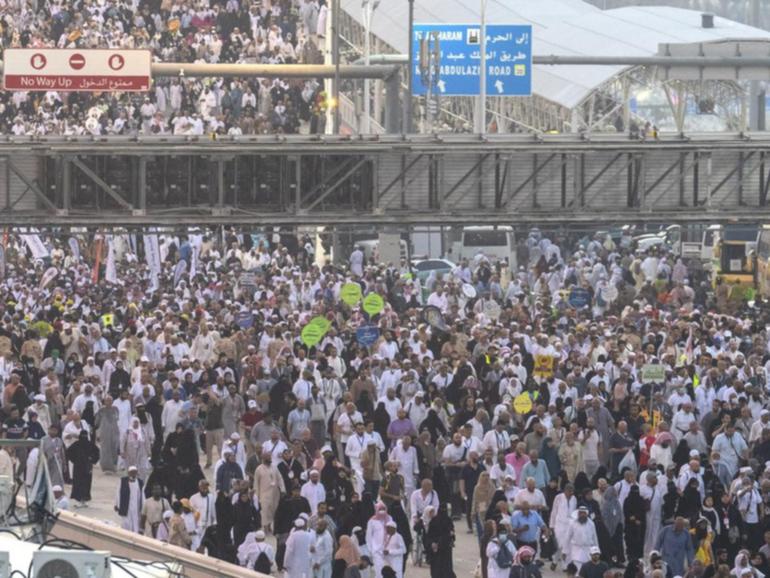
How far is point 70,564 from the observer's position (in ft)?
45.1

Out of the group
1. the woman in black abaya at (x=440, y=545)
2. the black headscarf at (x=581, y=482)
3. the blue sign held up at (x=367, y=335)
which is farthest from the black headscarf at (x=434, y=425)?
the blue sign held up at (x=367, y=335)

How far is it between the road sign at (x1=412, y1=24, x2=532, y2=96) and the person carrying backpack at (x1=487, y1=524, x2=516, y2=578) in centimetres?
3720

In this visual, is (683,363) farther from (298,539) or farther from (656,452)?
(298,539)

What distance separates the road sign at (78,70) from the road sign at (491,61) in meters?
15.6

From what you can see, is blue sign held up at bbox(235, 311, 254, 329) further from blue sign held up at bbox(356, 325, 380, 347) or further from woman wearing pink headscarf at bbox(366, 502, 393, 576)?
woman wearing pink headscarf at bbox(366, 502, 393, 576)

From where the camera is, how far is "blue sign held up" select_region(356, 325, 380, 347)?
3284 cm

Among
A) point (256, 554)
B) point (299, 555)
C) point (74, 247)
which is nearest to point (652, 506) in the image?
point (299, 555)

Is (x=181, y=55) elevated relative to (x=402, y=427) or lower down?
elevated

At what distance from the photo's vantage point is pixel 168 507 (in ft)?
81.7

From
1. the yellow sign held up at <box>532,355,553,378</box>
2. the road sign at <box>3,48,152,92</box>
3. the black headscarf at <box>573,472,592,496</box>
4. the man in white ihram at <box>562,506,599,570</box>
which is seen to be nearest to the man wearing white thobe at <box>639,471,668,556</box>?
the black headscarf at <box>573,472,592,496</box>

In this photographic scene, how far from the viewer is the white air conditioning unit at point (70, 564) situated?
540 inches

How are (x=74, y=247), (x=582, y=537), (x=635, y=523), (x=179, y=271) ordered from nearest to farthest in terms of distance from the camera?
(x=582, y=537) → (x=635, y=523) → (x=179, y=271) → (x=74, y=247)

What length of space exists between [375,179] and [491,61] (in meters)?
20.3

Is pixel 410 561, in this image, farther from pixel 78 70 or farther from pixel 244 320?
pixel 78 70
